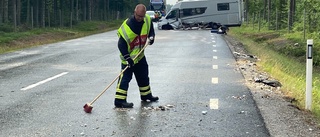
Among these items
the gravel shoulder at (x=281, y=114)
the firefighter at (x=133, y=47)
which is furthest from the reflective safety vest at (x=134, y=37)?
the gravel shoulder at (x=281, y=114)

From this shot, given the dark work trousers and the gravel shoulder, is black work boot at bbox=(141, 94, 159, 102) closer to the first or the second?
the dark work trousers

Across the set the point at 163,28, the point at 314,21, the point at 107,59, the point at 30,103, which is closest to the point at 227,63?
the point at 107,59

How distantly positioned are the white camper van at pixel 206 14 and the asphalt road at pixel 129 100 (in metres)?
27.7

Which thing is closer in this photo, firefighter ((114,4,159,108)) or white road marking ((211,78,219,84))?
firefighter ((114,4,159,108))

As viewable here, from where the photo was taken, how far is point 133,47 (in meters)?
7.86

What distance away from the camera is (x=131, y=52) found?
788cm

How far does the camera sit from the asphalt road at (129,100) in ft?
20.5

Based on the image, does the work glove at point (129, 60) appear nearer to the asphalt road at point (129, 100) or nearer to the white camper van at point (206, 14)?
the asphalt road at point (129, 100)

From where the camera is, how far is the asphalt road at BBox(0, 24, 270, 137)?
625 cm

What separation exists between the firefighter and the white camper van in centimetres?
3345

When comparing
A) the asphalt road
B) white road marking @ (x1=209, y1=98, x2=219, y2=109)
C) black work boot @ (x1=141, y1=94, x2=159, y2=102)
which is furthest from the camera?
black work boot @ (x1=141, y1=94, x2=159, y2=102)

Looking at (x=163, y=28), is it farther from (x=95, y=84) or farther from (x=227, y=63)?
(x=95, y=84)

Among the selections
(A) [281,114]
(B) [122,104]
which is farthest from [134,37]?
(A) [281,114]

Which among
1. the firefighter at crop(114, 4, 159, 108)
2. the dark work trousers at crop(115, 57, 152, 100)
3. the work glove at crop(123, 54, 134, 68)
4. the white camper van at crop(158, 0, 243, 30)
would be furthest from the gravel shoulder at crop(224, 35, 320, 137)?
the white camper van at crop(158, 0, 243, 30)
